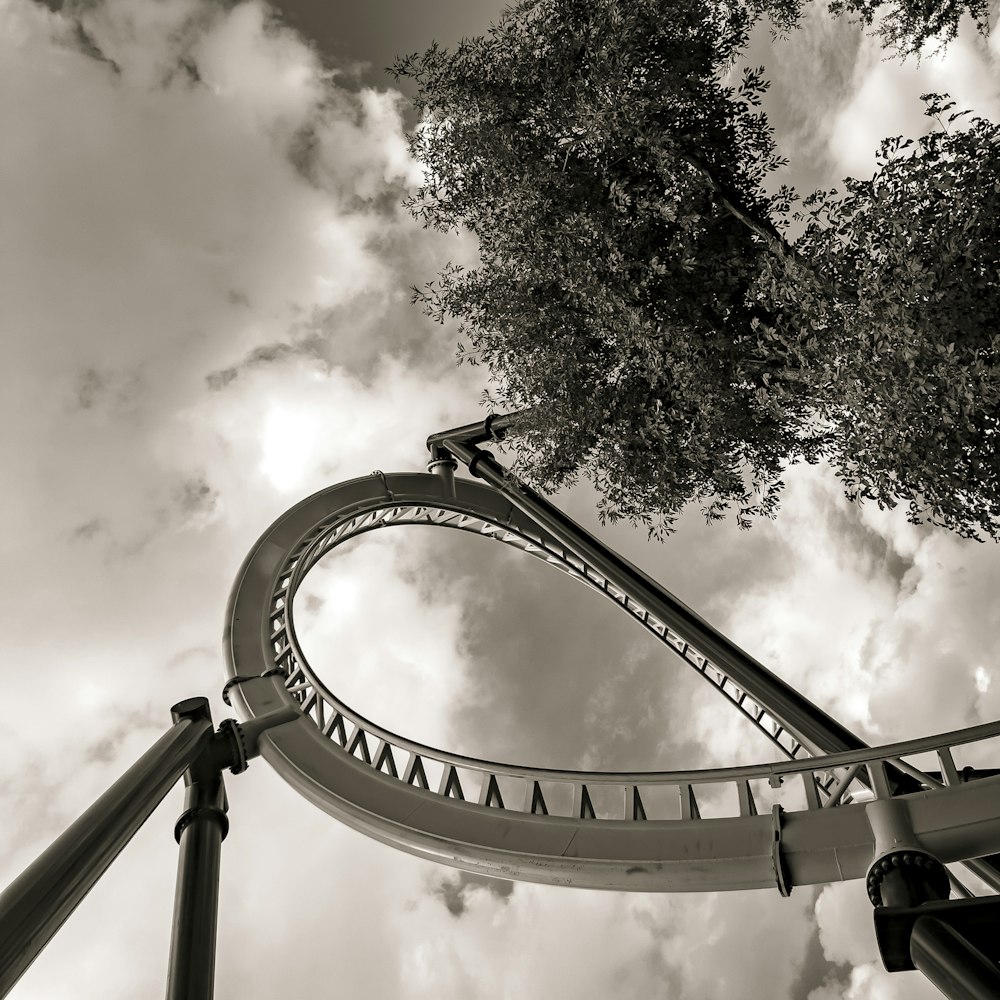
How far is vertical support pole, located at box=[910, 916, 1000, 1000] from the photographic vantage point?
2809 mm

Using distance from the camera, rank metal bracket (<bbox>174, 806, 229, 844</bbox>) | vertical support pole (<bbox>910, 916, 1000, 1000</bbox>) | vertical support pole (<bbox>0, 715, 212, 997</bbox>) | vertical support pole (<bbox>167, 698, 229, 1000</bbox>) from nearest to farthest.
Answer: vertical support pole (<bbox>910, 916, 1000, 1000</bbox>)
vertical support pole (<bbox>0, 715, 212, 997</bbox>)
vertical support pole (<bbox>167, 698, 229, 1000</bbox>)
metal bracket (<bbox>174, 806, 229, 844</bbox>)

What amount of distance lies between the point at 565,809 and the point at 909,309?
21.6ft

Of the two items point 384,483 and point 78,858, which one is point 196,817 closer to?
point 78,858

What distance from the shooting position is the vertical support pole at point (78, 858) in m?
3.92

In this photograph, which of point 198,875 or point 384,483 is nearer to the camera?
point 198,875

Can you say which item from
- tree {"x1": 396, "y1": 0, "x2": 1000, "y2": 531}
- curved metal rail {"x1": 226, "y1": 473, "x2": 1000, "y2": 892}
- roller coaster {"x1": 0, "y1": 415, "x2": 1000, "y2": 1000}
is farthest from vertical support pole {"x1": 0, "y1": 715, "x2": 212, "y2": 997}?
tree {"x1": 396, "y1": 0, "x2": 1000, "y2": 531}

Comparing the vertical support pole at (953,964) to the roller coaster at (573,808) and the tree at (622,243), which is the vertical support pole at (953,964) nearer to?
the roller coaster at (573,808)

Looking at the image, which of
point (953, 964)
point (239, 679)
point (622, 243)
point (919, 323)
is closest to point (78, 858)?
point (953, 964)

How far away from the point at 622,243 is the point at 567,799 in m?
7.44

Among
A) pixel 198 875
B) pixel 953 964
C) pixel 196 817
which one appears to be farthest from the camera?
pixel 196 817

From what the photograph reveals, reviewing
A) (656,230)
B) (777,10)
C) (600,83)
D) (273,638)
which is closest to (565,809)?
(273,638)

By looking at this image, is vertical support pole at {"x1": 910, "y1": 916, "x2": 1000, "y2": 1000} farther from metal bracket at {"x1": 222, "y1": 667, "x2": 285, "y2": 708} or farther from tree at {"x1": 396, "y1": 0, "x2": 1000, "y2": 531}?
metal bracket at {"x1": 222, "y1": 667, "x2": 285, "y2": 708}

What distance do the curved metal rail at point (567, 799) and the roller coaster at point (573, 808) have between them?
0.02 metres

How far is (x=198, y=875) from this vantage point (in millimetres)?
6945
